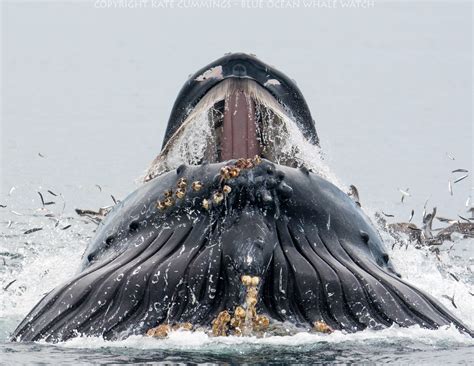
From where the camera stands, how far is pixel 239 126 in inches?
468

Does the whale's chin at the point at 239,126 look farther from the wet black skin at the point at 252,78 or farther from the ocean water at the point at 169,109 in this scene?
the ocean water at the point at 169,109

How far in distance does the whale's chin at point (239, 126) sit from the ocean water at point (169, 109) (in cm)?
238

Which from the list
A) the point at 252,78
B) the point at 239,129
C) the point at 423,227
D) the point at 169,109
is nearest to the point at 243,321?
the point at 239,129

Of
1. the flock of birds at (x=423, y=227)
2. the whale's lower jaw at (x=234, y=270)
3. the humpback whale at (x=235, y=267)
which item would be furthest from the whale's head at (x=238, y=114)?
the flock of birds at (x=423, y=227)

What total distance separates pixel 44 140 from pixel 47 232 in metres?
9.85

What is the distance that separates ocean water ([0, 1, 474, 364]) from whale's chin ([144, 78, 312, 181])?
2380 millimetres

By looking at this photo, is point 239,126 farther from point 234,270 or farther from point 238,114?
point 234,270

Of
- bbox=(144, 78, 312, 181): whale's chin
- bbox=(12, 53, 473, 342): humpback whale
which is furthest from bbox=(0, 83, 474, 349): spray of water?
bbox=(12, 53, 473, 342): humpback whale

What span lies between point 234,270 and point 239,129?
2.34 meters

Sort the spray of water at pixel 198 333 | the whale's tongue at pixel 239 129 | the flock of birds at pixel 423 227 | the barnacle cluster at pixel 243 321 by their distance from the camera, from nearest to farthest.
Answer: the barnacle cluster at pixel 243 321, the spray of water at pixel 198 333, the whale's tongue at pixel 239 129, the flock of birds at pixel 423 227

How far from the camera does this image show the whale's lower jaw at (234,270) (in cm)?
980

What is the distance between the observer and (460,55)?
144 ft

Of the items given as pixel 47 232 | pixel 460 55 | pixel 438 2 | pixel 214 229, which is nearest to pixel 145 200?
pixel 214 229

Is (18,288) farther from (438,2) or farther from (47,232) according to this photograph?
(438,2)
